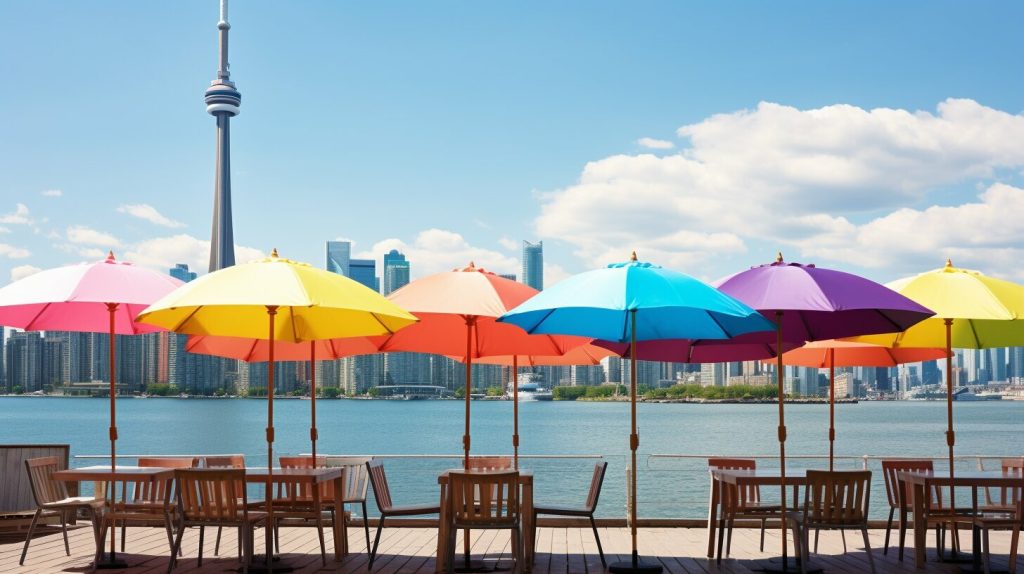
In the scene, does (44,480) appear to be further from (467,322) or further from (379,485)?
(467,322)

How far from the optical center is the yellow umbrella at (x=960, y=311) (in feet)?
26.0

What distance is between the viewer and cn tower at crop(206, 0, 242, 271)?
13438cm

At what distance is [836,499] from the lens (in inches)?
312

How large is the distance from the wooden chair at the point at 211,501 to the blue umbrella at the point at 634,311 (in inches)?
90.7

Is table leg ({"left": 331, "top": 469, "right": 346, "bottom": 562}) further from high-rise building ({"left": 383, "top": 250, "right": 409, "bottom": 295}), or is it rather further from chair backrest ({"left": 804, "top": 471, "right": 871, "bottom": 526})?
high-rise building ({"left": 383, "top": 250, "right": 409, "bottom": 295})

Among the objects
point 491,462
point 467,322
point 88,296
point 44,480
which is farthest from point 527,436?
point 88,296

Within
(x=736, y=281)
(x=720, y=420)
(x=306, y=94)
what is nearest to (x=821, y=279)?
(x=736, y=281)

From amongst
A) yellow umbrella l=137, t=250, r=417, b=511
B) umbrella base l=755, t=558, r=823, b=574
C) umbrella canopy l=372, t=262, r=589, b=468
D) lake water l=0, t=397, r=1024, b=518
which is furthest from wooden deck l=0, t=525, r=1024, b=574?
lake water l=0, t=397, r=1024, b=518

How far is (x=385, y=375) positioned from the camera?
124688 millimetres

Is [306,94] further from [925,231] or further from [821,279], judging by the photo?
[821,279]

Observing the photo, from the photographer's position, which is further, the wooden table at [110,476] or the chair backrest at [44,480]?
the chair backrest at [44,480]

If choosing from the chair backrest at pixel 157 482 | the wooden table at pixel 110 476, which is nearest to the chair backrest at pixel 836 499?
the wooden table at pixel 110 476

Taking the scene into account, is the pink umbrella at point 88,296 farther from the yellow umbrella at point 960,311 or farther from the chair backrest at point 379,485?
the yellow umbrella at point 960,311

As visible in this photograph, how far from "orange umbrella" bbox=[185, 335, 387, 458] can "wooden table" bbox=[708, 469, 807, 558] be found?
3.08 metres
